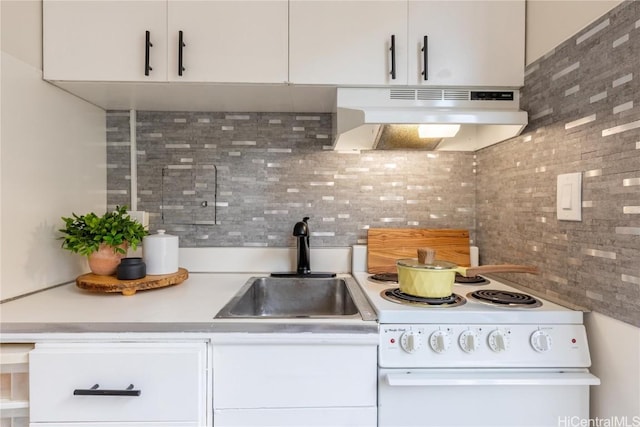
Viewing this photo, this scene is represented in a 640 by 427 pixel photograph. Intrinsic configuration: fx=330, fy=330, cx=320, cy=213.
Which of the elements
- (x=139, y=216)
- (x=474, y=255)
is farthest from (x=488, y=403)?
(x=139, y=216)

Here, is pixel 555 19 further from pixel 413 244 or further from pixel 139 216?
pixel 139 216

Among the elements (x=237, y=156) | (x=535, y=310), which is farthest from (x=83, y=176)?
(x=535, y=310)

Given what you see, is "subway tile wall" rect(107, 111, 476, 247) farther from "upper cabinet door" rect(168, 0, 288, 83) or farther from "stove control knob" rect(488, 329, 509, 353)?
"stove control knob" rect(488, 329, 509, 353)

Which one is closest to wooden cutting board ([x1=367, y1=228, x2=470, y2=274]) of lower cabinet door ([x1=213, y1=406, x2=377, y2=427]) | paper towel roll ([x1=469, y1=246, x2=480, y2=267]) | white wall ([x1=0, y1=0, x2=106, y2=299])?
paper towel roll ([x1=469, y1=246, x2=480, y2=267])

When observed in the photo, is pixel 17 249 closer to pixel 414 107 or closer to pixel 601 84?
pixel 414 107

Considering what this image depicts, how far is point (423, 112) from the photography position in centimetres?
115

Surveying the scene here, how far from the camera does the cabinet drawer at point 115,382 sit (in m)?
0.83

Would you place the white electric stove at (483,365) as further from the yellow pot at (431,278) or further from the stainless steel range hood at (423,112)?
the stainless steel range hood at (423,112)

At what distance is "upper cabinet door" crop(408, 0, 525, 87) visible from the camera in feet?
3.92

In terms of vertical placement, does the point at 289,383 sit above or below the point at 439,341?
below

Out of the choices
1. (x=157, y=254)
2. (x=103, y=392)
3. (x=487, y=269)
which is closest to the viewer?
(x=103, y=392)

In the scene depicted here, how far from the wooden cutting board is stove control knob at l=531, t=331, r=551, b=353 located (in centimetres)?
62

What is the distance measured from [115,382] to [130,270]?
1.40 ft

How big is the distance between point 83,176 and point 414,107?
138 cm
